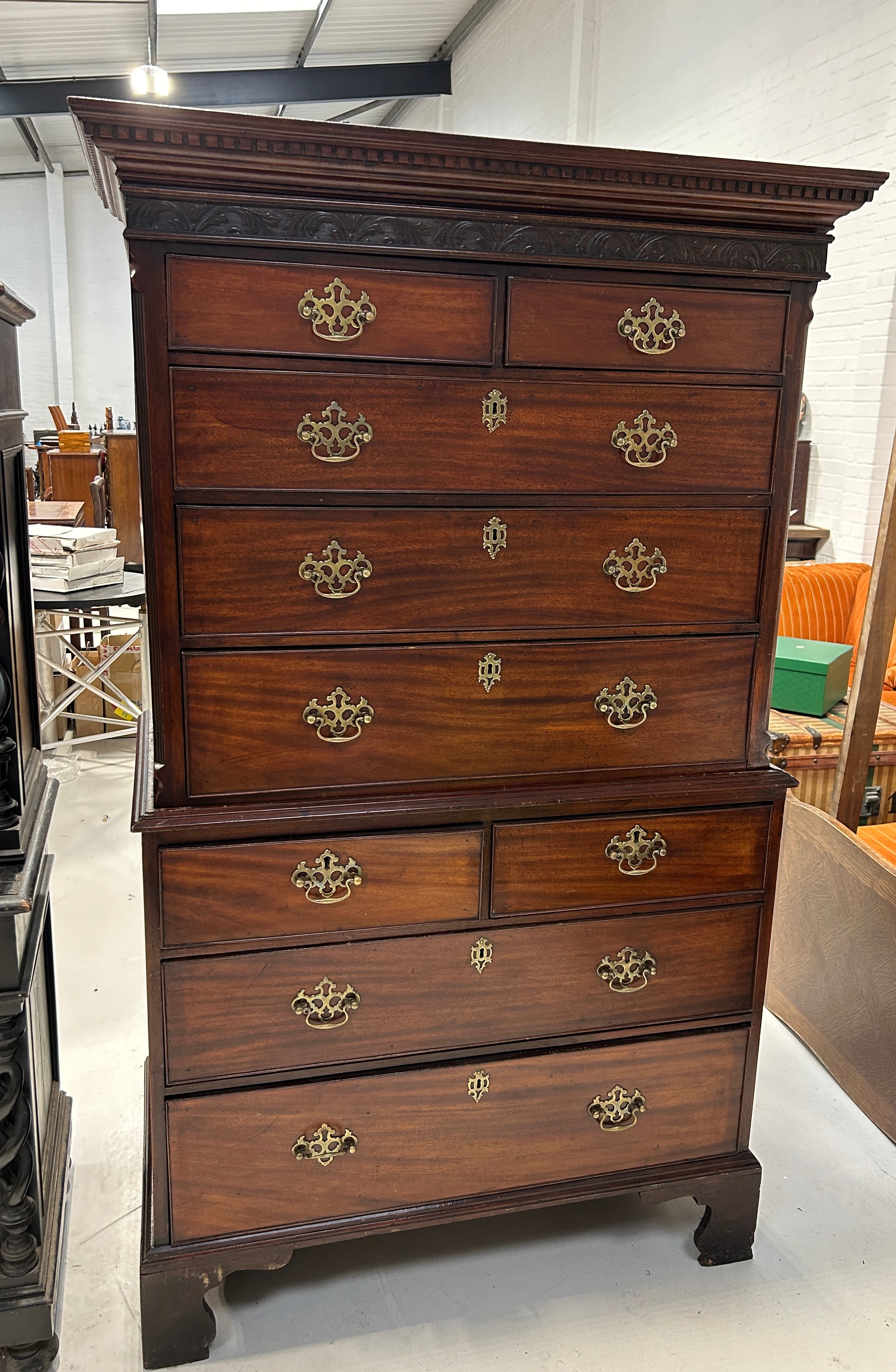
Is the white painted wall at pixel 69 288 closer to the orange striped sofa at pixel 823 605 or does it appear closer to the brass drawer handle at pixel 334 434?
the orange striped sofa at pixel 823 605

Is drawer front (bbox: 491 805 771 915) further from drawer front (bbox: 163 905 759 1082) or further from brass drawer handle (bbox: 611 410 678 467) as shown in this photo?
brass drawer handle (bbox: 611 410 678 467)

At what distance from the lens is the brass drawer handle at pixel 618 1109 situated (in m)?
2.13

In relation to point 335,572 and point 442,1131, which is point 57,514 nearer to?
point 335,572

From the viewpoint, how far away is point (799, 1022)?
2969 mm

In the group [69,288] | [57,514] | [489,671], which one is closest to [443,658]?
[489,671]

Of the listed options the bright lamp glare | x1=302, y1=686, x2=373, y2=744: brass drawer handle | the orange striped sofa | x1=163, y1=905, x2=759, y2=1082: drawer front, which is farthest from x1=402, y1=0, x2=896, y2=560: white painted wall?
x1=302, y1=686, x2=373, y2=744: brass drawer handle

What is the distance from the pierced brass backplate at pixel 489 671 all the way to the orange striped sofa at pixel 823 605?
8.20ft

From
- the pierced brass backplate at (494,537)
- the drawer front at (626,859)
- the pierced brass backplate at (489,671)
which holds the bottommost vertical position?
the drawer front at (626,859)

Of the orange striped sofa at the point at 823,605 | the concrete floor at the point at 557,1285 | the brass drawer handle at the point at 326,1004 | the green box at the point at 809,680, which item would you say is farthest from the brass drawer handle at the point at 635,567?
the orange striped sofa at the point at 823,605

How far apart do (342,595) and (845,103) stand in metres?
3.94

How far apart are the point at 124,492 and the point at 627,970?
7.17 m

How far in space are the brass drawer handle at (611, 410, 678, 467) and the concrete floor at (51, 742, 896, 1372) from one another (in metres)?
1.58

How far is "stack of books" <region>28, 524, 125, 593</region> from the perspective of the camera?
178 inches

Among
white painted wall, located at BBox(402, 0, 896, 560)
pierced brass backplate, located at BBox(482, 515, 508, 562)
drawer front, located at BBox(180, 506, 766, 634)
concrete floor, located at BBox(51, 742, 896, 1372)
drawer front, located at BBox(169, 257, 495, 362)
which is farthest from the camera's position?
white painted wall, located at BBox(402, 0, 896, 560)
